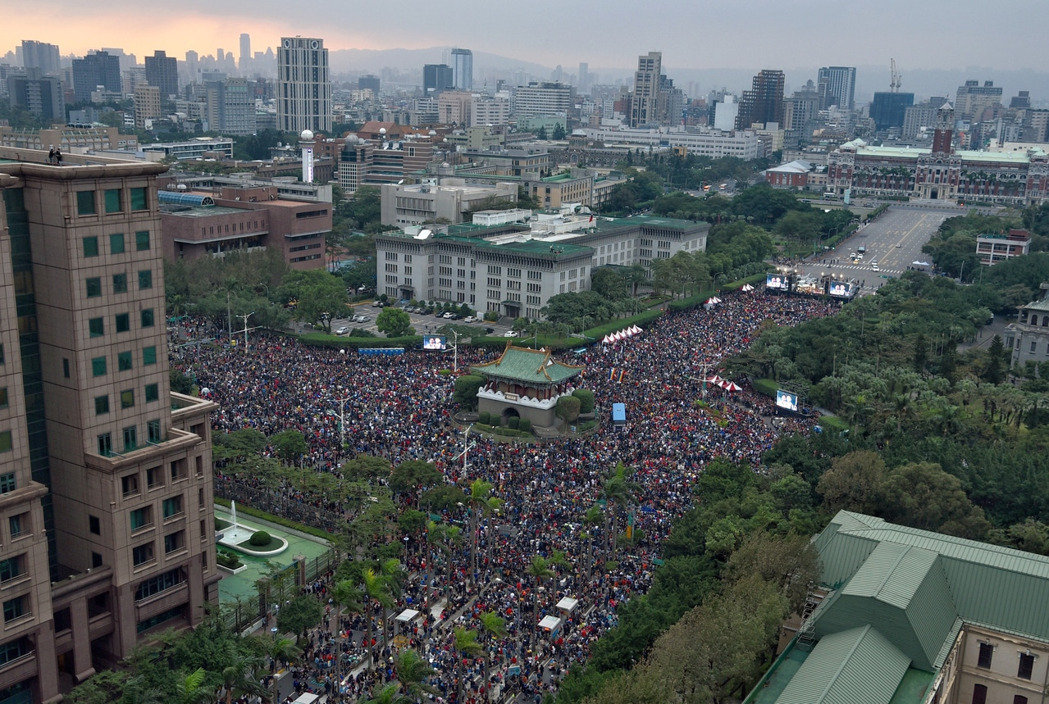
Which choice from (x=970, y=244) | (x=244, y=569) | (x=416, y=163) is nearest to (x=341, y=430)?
(x=244, y=569)

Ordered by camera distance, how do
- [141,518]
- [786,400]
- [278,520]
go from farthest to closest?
1. [786,400]
2. [278,520]
3. [141,518]

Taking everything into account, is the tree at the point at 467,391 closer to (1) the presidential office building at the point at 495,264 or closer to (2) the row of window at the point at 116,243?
(1) the presidential office building at the point at 495,264

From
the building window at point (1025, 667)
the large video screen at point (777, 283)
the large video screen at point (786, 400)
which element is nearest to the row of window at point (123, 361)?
the building window at point (1025, 667)

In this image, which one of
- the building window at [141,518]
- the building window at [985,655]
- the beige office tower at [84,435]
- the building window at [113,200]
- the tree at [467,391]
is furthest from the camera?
the tree at [467,391]

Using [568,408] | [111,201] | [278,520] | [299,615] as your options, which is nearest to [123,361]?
[111,201]

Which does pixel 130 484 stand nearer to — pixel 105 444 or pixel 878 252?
pixel 105 444

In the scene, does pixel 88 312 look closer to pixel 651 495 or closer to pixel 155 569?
pixel 155 569
